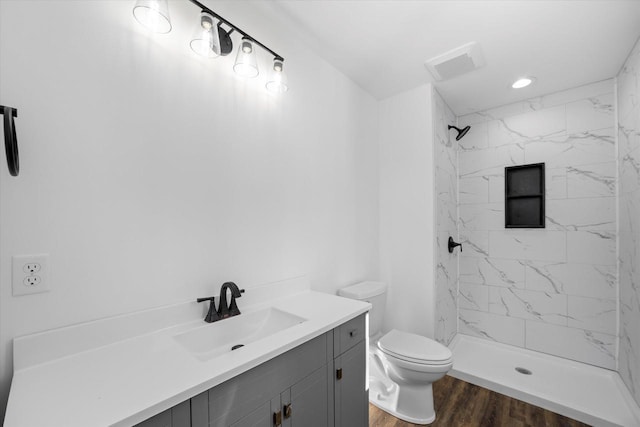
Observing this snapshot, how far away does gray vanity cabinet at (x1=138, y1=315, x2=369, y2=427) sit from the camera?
77cm

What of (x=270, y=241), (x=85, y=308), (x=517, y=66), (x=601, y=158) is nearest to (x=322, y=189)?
(x=270, y=241)

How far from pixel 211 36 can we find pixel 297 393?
1502 mm

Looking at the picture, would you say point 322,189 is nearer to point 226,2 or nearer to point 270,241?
point 270,241

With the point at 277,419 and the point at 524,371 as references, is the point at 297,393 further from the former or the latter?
the point at 524,371

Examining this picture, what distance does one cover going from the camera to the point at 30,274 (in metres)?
Result: 0.84

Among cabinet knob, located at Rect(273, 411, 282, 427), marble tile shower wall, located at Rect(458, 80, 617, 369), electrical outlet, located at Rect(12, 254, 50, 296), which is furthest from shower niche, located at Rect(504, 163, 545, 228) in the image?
electrical outlet, located at Rect(12, 254, 50, 296)

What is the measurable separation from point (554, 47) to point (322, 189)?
6.09 feet

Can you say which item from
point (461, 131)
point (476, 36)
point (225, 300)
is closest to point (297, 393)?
point (225, 300)

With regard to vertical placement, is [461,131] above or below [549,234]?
above

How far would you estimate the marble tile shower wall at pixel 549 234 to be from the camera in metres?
2.29

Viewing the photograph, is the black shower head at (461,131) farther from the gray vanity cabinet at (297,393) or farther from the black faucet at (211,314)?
the black faucet at (211,314)

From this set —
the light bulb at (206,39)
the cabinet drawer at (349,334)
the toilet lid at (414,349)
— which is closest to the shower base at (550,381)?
the toilet lid at (414,349)

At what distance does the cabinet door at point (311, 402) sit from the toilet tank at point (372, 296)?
0.80 m

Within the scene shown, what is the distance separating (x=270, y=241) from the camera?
1.55 meters
